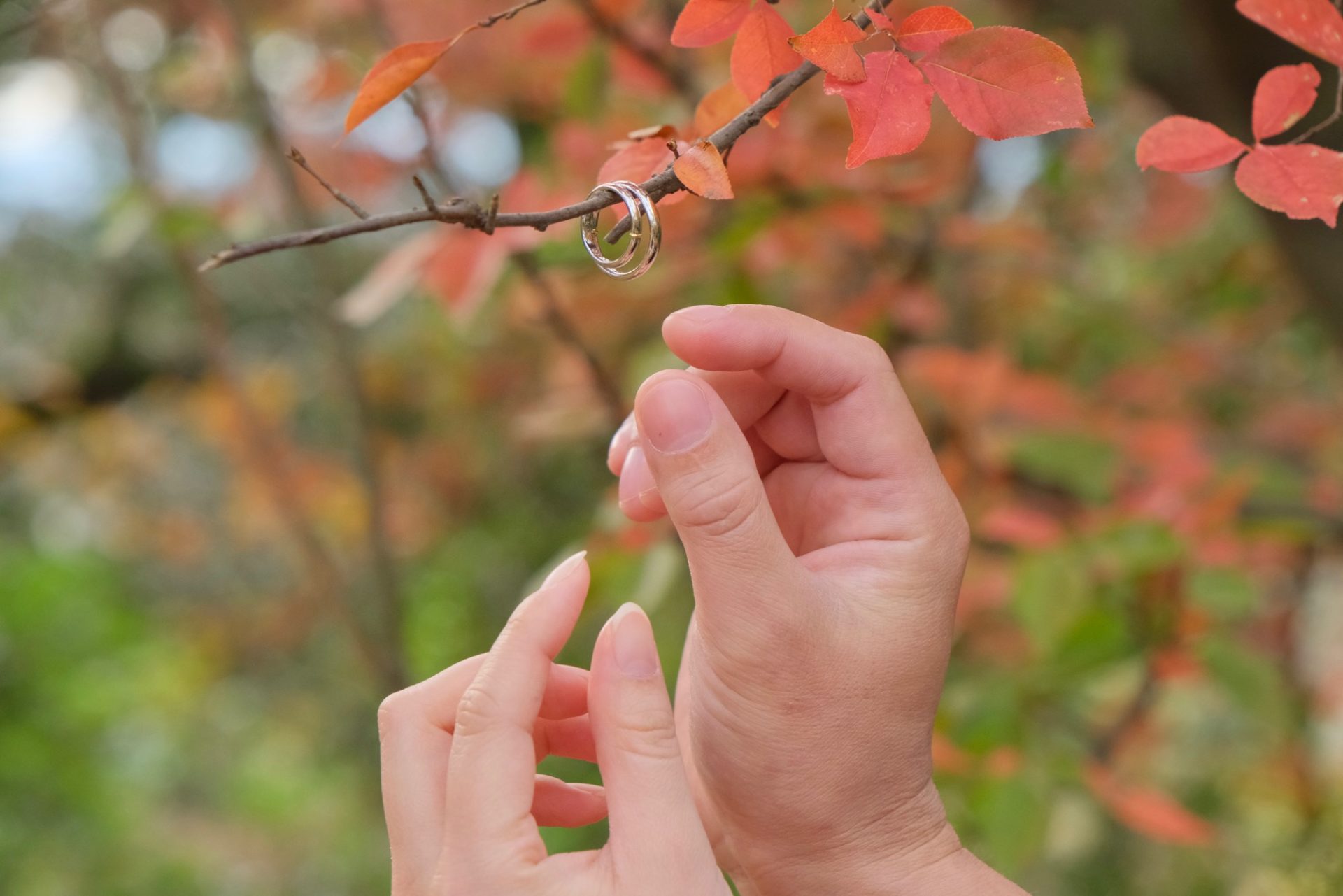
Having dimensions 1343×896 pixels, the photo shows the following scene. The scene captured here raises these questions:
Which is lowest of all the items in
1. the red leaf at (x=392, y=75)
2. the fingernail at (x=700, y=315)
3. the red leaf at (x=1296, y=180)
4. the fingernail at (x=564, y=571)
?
the fingernail at (x=564, y=571)

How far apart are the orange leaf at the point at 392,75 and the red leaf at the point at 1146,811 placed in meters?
0.91

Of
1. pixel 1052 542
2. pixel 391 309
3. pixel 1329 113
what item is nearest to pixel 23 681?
pixel 391 309

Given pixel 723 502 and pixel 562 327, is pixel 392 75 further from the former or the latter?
pixel 562 327

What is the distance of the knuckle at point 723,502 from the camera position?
538mm

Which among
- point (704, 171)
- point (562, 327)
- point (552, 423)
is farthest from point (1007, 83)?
point (552, 423)

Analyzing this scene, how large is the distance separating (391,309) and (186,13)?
1.36 m

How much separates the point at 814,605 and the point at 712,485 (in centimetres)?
10

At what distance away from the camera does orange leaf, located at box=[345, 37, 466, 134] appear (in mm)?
451

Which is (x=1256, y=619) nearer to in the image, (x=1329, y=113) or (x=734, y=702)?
(x=1329, y=113)

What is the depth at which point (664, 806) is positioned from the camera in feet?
1.70

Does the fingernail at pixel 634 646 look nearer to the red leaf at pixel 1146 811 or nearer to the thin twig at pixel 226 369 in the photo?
the red leaf at pixel 1146 811

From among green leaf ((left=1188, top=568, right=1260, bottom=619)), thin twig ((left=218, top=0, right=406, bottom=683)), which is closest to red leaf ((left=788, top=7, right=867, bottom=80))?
green leaf ((left=1188, top=568, right=1260, bottom=619))

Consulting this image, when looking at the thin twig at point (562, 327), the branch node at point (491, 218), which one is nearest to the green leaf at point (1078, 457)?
the thin twig at point (562, 327)

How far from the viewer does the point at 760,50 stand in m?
0.48
